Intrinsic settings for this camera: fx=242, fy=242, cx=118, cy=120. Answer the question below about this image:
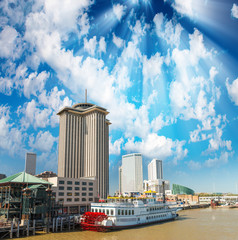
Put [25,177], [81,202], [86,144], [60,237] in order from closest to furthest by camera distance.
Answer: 1. [60,237]
2. [25,177]
3. [81,202]
4. [86,144]

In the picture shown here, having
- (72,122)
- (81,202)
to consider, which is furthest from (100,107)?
(81,202)

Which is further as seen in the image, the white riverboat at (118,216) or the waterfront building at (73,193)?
the waterfront building at (73,193)

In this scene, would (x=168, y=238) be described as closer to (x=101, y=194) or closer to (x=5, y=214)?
(x=5, y=214)

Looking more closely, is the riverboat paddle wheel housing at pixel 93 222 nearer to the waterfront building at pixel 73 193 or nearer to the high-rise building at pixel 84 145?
the waterfront building at pixel 73 193

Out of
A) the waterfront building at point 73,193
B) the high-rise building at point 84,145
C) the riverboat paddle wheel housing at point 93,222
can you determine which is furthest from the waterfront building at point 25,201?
the high-rise building at point 84,145

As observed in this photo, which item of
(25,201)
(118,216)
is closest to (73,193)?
(25,201)
